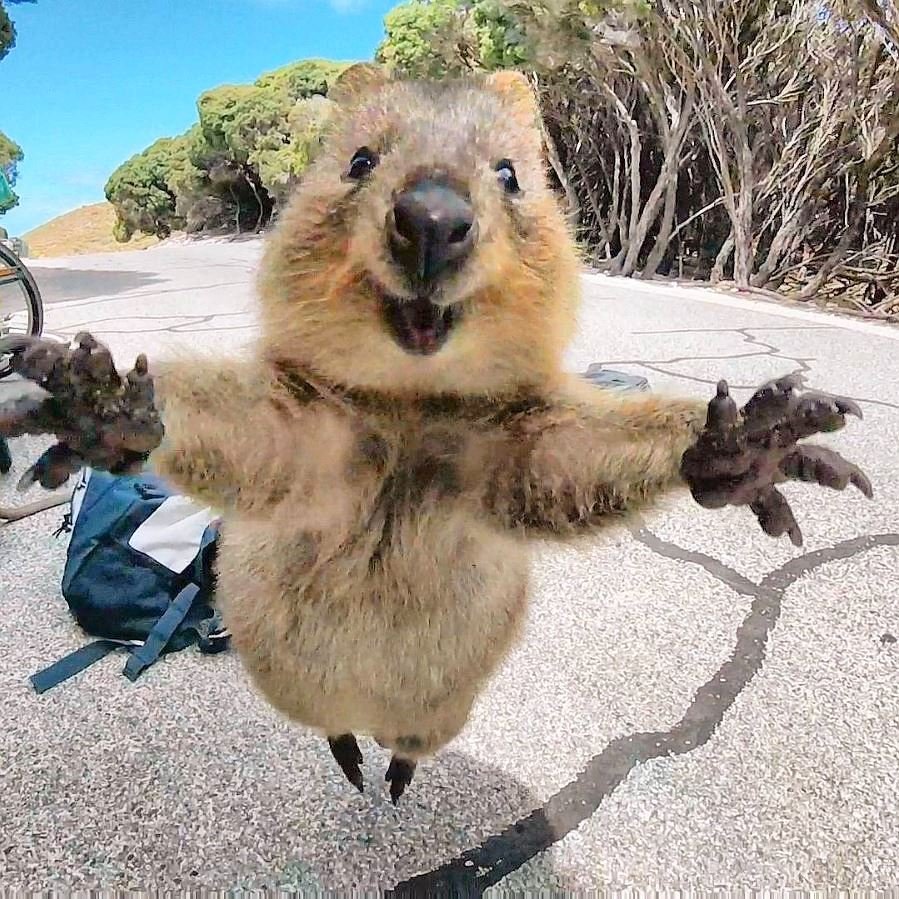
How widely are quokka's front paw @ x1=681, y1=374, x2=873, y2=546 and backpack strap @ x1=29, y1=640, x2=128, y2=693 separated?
1.02 m

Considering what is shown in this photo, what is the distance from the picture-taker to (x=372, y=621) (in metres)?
0.68

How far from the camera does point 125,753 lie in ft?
3.58

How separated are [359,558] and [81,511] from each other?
96cm

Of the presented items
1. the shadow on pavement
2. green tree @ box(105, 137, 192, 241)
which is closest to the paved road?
the shadow on pavement

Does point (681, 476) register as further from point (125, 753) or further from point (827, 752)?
point (125, 753)

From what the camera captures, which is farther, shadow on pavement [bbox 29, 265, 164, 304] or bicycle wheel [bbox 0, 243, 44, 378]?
shadow on pavement [bbox 29, 265, 164, 304]

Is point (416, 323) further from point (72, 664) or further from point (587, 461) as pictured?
point (72, 664)

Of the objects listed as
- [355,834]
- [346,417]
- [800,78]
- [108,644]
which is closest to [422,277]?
[346,417]

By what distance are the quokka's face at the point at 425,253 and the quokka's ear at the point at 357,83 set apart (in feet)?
0.06

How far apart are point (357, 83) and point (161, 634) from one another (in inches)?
34.5

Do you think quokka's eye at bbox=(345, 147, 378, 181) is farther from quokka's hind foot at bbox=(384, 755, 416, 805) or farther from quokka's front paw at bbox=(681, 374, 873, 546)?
quokka's hind foot at bbox=(384, 755, 416, 805)

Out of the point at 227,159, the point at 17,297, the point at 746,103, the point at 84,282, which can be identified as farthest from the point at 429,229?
the point at 746,103

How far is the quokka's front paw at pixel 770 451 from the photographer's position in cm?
54

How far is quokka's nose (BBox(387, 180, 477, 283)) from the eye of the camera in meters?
0.50
